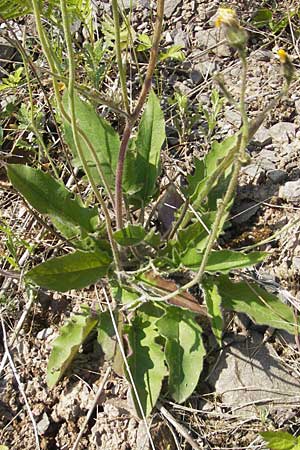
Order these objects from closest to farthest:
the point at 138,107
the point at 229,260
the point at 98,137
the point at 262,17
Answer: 1. the point at 138,107
2. the point at 229,260
3. the point at 98,137
4. the point at 262,17

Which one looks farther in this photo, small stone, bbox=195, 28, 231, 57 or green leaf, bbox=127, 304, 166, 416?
small stone, bbox=195, 28, 231, 57

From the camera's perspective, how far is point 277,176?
218 cm

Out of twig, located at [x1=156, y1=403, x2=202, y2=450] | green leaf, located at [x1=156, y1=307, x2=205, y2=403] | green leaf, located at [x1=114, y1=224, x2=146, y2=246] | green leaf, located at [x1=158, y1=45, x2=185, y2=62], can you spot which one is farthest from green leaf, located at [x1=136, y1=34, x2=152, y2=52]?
twig, located at [x1=156, y1=403, x2=202, y2=450]

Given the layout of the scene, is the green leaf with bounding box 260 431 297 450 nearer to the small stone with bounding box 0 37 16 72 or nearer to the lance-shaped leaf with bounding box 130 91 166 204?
the lance-shaped leaf with bounding box 130 91 166 204

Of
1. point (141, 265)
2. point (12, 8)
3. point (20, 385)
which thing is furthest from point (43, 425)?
point (12, 8)

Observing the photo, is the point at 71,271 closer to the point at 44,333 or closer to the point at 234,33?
the point at 44,333

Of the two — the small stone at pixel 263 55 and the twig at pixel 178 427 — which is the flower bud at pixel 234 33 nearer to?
the twig at pixel 178 427

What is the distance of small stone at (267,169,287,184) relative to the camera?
2180mm

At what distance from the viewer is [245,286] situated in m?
1.86

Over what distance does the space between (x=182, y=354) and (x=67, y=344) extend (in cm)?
32

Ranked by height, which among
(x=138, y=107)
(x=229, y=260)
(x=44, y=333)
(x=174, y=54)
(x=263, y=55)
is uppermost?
(x=138, y=107)

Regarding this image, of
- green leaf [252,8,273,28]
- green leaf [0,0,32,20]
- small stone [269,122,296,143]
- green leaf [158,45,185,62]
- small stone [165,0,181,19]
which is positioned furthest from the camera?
small stone [165,0,181,19]

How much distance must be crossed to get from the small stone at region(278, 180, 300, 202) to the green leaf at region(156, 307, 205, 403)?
1.88 feet

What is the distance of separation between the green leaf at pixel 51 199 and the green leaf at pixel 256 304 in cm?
42
